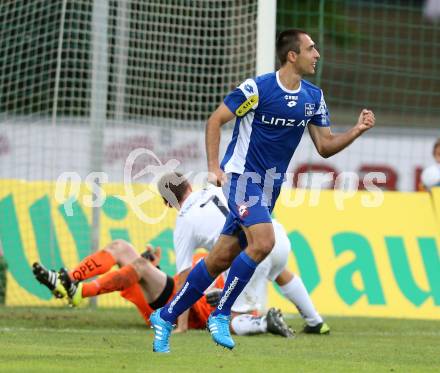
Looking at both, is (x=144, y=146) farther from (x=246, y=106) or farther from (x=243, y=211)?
(x=243, y=211)

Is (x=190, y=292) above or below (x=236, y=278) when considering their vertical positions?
below

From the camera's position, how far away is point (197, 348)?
8852 mm

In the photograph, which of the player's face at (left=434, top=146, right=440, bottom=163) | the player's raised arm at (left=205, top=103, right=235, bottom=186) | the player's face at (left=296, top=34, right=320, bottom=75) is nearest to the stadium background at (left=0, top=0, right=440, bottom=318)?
the player's face at (left=434, top=146, right=440, bottom=163)

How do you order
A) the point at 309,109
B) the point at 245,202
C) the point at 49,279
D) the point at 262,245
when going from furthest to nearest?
the point at 49,279, the point at 309,109, the point at 245,202, the point at 262,245

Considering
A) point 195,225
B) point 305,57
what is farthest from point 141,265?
point 305,57

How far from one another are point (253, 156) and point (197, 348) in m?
1.49

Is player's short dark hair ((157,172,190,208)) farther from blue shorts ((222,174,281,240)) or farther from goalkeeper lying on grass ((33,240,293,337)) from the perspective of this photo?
blue shorts ((222,174,281,240))

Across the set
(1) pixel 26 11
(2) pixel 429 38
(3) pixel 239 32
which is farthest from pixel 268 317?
(2) pixel 429 38

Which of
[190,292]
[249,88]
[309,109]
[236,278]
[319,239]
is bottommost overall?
[319,239]

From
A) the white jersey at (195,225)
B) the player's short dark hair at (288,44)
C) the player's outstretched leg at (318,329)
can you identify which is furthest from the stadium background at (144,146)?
the player's short dark hair at (288,44)

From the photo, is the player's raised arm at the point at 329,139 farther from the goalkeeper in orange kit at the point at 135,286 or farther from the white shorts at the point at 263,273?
the goalkeeper in orange kit at the point at 135,286

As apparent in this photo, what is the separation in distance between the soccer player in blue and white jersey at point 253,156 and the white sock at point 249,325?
1.99m

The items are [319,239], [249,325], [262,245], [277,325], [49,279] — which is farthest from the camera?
[319,239]

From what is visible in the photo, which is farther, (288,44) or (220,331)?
(288,44)
